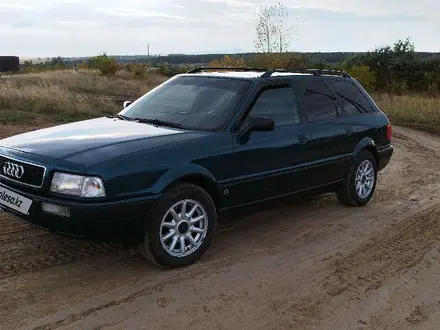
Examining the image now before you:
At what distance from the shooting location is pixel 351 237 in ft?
18.7

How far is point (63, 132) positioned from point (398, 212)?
404cm

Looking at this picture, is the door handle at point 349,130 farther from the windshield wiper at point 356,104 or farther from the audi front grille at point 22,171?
the audi front grille at point 22,171

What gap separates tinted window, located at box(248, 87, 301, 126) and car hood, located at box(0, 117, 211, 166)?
761 mm

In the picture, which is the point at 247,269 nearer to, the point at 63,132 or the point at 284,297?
the point at 284,297

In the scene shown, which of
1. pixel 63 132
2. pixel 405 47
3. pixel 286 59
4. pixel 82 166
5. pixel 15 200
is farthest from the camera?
pixel 405 47

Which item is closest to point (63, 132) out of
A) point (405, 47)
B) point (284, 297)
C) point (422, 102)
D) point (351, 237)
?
point (284, 297)

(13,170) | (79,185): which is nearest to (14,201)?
(13,170)

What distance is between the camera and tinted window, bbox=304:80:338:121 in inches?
237

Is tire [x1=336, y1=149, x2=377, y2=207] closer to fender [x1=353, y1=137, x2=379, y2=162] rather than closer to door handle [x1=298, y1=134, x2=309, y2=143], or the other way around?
fender [x1=353, y1=137, x2=379, y2=162]

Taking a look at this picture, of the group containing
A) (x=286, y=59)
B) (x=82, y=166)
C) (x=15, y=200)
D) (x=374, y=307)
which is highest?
(x=286, y=59)

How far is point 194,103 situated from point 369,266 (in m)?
2.29

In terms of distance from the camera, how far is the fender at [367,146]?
6.63 m

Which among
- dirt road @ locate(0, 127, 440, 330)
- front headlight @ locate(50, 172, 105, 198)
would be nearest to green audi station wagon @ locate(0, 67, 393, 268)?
front headlight @ locate(50, 172, 105, 198)

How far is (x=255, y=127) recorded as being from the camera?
5.06 m
